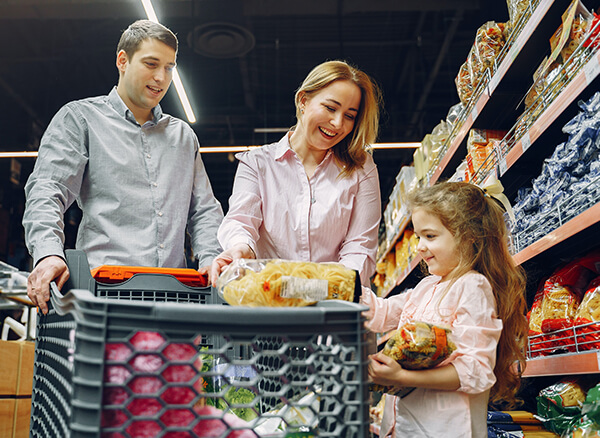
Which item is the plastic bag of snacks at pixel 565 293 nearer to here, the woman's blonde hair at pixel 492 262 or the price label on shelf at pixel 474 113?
the woman's blonde hair at pixel 492 262

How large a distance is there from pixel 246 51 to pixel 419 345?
5.84 m

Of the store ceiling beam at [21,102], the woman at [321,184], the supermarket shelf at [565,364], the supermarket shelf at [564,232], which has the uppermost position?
the store ceiling beam at [21,102]

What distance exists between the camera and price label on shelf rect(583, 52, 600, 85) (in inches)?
61.4

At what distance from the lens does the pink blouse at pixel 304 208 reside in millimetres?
1698

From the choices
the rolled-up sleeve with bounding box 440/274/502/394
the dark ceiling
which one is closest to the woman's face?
the rolled-up sleeve with bounding box 440/274/502/394

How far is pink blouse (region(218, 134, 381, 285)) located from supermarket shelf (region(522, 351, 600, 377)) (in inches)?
24.8

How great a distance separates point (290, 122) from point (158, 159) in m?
7.99

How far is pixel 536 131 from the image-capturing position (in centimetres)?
200

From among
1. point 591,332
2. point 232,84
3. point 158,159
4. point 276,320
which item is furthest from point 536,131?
point 232,84

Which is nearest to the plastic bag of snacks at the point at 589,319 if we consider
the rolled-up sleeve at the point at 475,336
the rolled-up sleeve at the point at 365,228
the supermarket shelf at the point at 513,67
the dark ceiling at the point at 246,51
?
the rolled-up sleeve at the point at 475,336

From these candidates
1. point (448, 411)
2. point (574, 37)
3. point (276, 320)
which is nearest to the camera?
point (276, 320)

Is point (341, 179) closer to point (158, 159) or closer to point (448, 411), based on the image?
point (158, 159)

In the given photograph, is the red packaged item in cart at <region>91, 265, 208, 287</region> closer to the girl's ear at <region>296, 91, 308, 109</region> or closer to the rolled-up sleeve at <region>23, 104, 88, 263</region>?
the rolled-up sleeve at <region>23, 104, 88, 263</region>

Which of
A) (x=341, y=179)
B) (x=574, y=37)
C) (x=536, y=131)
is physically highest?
(x=574, y=37)
